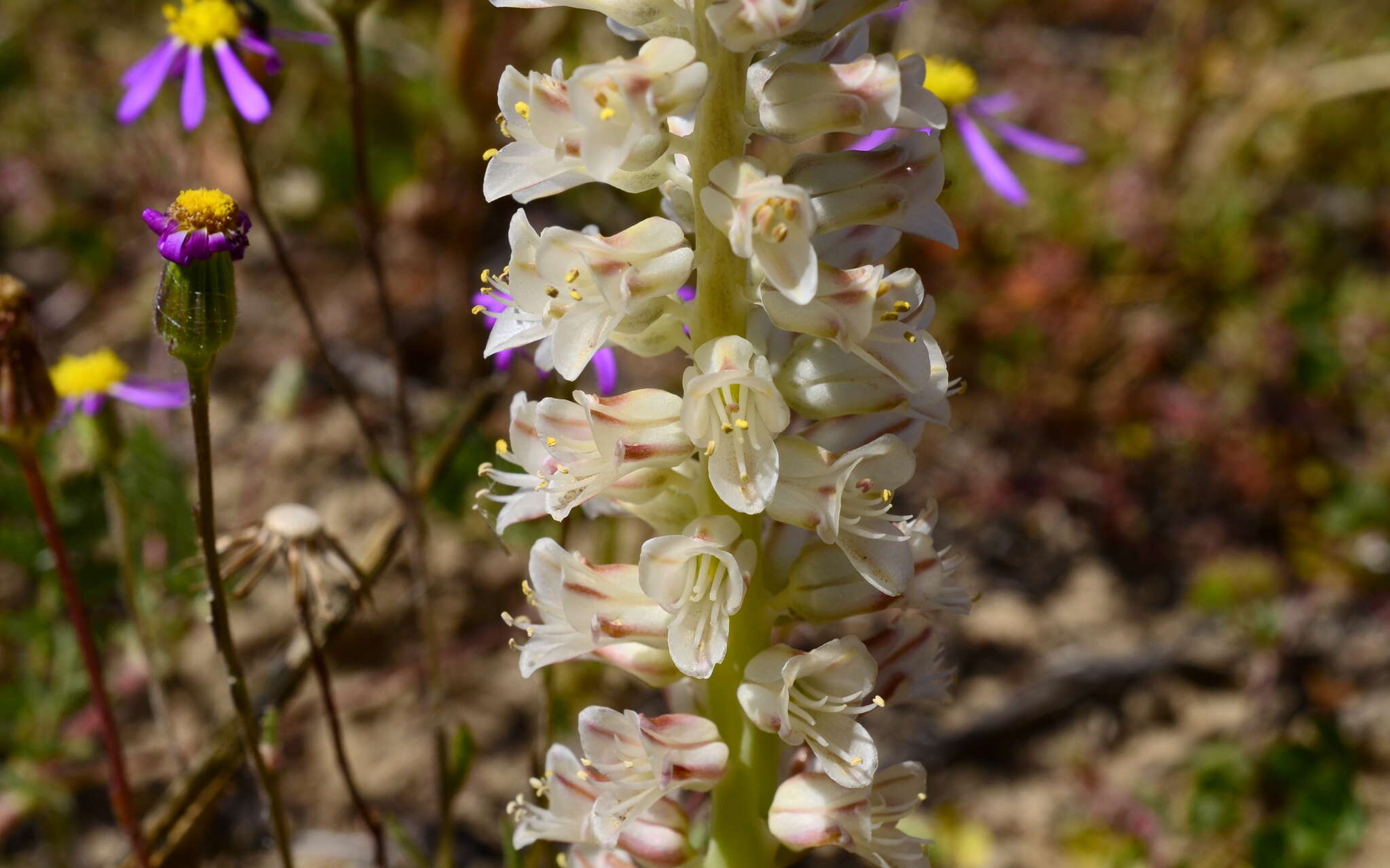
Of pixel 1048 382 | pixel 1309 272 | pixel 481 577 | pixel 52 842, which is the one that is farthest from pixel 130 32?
pixel 1309 272

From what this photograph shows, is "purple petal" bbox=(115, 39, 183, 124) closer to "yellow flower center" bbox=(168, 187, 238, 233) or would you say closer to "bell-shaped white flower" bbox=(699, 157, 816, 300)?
"yellow flower center" bbox=(168, 187, 238, 233)

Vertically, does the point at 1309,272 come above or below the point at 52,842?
below

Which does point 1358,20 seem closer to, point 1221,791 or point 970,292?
point 970,292

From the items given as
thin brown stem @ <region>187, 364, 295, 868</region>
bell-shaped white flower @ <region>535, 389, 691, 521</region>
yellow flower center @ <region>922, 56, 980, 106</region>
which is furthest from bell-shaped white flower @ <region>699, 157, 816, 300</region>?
yellow flower center @ <region>922, 56, 980, 106</region>

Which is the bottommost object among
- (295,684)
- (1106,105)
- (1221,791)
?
(1221,791)

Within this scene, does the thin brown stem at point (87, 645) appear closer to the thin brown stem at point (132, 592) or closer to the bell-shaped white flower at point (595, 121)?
the thin brown stem at point (132, 592)
